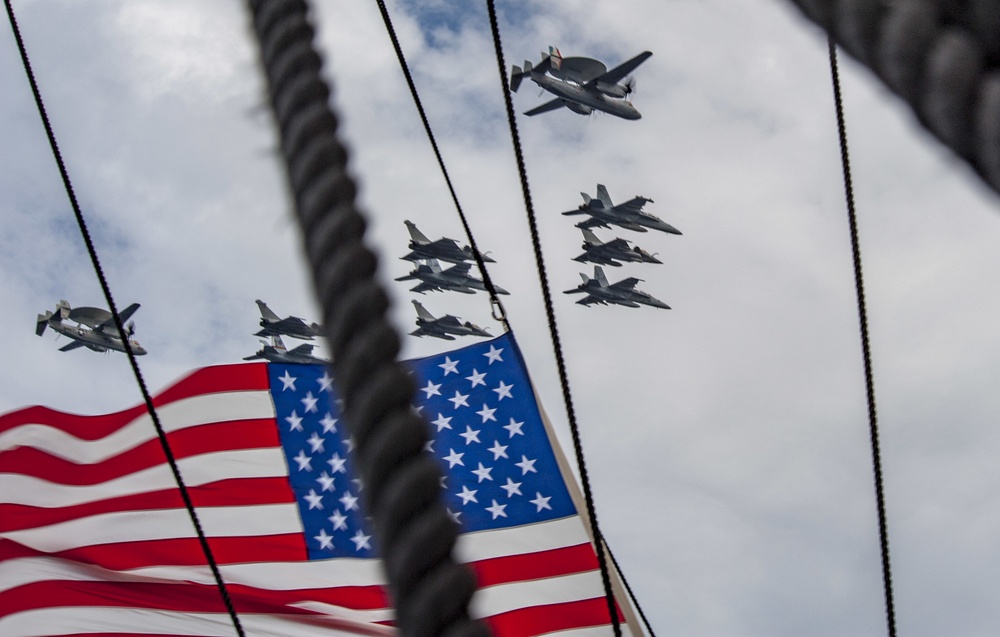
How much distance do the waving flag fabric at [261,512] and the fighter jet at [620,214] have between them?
3951 cm

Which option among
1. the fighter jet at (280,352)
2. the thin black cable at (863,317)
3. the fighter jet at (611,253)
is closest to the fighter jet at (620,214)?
the fighter jet at (611,253)

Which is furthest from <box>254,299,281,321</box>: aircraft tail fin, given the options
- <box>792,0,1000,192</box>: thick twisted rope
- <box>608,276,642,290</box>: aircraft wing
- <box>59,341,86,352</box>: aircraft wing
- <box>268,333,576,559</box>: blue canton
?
<box>792,0,1000,192</box>: thick twisted rope

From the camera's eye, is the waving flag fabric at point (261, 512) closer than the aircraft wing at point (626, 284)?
Yes

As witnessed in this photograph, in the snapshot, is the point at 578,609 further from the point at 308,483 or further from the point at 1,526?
the point at 1,526

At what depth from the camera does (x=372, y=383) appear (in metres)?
1.23

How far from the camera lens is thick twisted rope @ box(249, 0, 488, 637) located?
1.18 meters

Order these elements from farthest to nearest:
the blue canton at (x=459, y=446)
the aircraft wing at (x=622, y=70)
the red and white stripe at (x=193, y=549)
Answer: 1. the aircraft wing at (x=622, y=70)
2. the blue canton at (x=459, y=446)
3. the red and white stripe at (x=193, y=549)

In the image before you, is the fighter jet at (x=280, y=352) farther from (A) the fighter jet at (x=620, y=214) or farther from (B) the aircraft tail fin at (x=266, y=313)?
(A) the fighter jet at (x=620, y=214)

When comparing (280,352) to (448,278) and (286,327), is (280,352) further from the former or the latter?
(448,278)

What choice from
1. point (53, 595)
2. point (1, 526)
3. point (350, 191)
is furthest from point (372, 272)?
point (1, 526)

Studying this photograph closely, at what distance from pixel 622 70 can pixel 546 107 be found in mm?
5251

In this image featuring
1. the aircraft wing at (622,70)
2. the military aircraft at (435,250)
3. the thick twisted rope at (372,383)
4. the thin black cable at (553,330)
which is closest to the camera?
the thick twisted rope at (372,383)

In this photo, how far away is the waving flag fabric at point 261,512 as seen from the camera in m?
7.09

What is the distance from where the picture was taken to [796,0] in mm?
1738
